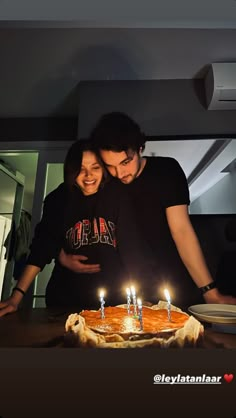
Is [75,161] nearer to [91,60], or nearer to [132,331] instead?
[91,60]

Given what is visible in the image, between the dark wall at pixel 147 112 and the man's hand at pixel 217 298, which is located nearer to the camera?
the man's hand at pixel 217 298

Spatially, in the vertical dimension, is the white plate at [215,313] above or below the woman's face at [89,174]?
below

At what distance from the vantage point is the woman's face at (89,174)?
83cm

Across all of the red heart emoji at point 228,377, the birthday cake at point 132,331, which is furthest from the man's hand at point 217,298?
the red heart emoji at point 228,377

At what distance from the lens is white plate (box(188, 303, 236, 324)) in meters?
0.65

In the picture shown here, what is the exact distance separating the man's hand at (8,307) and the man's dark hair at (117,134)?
575 millimetres

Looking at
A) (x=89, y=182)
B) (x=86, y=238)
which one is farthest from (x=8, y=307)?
(x=89, y=182)

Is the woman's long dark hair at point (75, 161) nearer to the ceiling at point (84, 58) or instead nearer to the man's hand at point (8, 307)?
the ceiling at point (84, 58)

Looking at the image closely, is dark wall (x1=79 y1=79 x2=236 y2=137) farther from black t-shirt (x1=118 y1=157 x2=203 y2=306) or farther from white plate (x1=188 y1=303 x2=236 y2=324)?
white plate (x1=188 y1=303 x2=236 y2=324)

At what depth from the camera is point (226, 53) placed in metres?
0.91

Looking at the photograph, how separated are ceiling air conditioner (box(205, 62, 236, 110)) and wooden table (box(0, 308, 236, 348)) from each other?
0.75 m

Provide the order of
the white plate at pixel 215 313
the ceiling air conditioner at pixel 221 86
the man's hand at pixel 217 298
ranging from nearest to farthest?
1. the white plate at pixel 215 313
2. the man's hand at pixel 217 298
3. the ceiling air conditioner at pixel 221 86

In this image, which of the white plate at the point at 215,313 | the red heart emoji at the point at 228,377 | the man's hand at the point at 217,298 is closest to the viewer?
the red heart emoji at the point at 228,377

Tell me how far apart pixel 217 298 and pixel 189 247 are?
17cm
